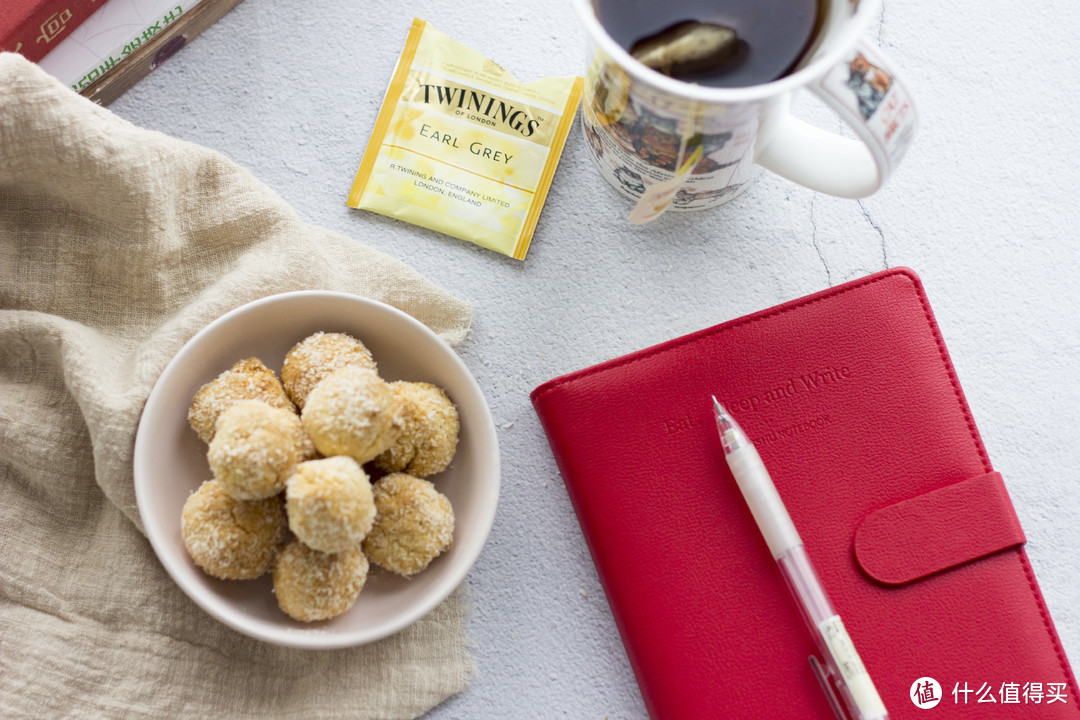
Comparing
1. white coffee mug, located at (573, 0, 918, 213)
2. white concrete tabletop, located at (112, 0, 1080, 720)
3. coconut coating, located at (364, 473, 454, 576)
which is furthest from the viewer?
white concrete tabletop, located at (112, 0, 1080, 720)

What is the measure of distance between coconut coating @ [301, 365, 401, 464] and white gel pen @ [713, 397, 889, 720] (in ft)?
1.01

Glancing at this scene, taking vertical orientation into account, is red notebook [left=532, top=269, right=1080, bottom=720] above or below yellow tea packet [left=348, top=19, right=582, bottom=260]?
below

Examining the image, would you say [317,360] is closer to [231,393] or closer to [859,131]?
[231,393]

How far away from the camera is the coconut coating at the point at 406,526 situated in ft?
1.97

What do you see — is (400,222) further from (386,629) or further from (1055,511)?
(1055,511)

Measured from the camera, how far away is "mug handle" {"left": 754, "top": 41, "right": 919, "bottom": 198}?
1.63ft

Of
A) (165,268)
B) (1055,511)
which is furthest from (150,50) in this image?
(1055,511)

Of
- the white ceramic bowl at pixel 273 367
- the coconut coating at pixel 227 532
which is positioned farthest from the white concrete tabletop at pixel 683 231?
the coconut coating at pixel 227 532

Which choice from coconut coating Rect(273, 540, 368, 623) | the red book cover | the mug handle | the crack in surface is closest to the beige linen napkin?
the red book cover

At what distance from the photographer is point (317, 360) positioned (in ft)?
2.06

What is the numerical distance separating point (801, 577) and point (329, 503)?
1.32 ft

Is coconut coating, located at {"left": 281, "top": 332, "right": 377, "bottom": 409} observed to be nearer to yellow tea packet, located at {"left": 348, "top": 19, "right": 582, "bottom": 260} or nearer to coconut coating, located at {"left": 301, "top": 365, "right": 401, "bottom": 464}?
coconut coating, located at {"left": 301, "top": 365, "right": 401, "bottom": 464}

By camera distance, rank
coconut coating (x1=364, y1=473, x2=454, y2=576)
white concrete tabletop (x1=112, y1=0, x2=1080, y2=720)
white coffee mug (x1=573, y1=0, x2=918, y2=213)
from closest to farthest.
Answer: white coffee mug (x1=573, y1=0, x2=918, y2=213) < coconut coating (x1=364, y1=473, x2=454, y2=576) < white concrete tabletop (x1=112, y1=0, x2=1080, y2=720)

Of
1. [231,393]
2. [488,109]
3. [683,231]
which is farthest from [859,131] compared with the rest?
[231,393]
